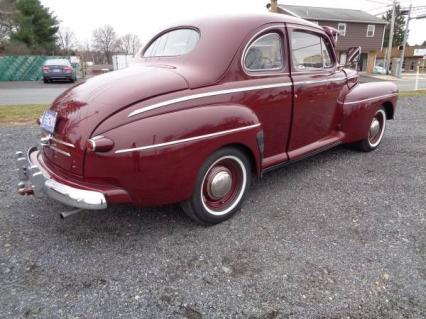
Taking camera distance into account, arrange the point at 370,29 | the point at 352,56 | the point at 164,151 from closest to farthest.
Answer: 1. the point at 164,151
2. the point at 352,56
3. the point at 370,29

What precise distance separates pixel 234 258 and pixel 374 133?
11.9 ft

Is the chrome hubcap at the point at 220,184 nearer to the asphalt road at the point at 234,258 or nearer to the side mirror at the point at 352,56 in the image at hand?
the asphalt road at the point at 234,258

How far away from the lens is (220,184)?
2967 millimetres

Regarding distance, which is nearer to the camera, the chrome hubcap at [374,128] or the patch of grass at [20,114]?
the chrome hubcap at [374,128]

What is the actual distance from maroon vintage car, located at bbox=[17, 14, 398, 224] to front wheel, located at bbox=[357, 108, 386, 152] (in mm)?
1179

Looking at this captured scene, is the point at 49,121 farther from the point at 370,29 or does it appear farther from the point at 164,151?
the point at 370,29

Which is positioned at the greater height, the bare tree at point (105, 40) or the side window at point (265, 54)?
the bare tree at point (105, 40)

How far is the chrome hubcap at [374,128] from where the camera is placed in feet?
16.4

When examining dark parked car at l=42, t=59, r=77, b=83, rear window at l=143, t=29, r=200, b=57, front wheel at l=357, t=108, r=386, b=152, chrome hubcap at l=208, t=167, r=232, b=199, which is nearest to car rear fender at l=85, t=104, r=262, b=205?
chrome hubcap at l=208, t=167, r=232, b=199

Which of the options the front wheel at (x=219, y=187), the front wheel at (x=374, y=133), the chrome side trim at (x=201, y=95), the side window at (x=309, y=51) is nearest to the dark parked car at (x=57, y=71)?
the side window at (x=309, y=51)

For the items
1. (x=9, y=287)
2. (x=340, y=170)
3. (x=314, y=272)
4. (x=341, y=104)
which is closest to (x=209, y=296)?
(x=314, y=272)

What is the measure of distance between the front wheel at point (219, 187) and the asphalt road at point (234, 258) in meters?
0.14

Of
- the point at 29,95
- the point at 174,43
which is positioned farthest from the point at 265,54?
the point at 29,95

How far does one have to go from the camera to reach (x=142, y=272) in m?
2.40
